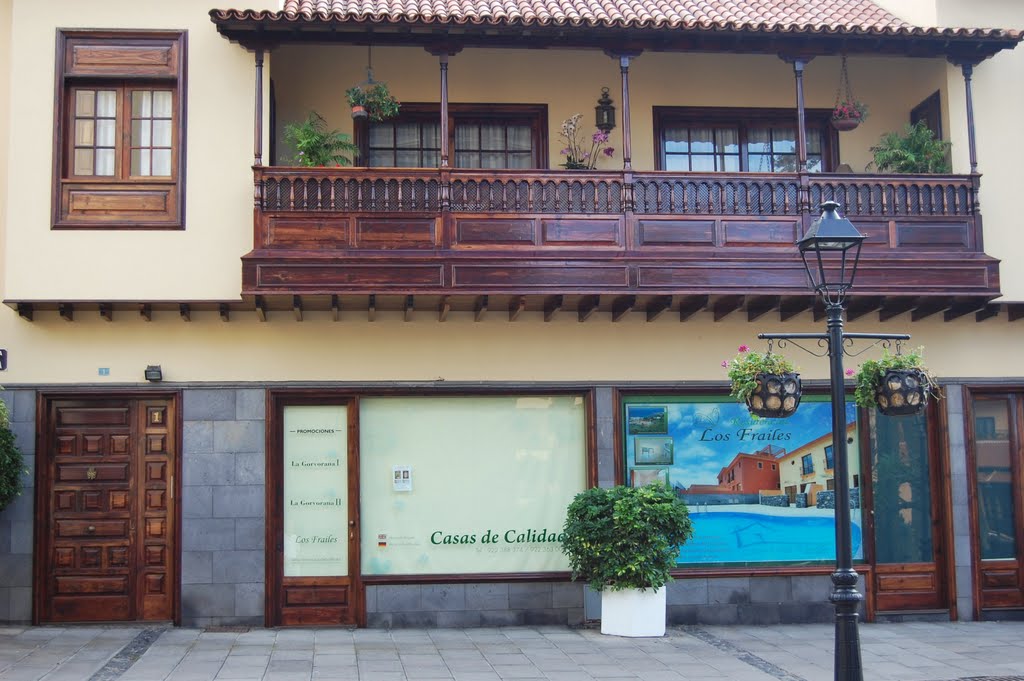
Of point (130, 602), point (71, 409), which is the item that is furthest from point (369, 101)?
point (130, 602)

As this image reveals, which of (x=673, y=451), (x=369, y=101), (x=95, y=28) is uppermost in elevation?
(x=95, y=28)

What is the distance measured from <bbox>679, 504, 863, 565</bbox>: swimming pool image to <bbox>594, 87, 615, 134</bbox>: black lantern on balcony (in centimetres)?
495

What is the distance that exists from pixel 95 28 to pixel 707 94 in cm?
771

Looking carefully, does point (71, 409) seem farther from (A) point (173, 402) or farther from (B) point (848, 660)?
(B) point (848, 660)

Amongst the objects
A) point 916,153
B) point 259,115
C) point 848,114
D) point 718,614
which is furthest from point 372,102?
point 718,614

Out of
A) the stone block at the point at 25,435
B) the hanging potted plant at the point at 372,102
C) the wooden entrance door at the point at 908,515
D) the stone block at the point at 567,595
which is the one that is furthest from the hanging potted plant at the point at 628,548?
the stone block at the point at 25,435

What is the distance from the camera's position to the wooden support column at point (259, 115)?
12.5 meters

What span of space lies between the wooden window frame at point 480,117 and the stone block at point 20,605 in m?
6.51

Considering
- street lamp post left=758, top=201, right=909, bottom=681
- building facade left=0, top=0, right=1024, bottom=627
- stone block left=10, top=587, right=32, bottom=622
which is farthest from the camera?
building facade left=0, top=0, right=1024, bottom=627

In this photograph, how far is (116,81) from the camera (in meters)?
12.9

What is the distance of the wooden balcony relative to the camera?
485 inches

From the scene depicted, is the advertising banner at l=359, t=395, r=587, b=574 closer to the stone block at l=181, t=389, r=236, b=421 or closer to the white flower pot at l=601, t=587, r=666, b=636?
the white flower pot at l=601, t=587, r=666, b=636

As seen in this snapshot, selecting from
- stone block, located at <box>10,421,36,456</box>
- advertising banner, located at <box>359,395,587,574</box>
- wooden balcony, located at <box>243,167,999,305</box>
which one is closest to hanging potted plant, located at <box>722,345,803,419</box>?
wooden balcony, located at <box>243,167,999,305</box>

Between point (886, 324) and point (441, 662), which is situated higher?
point (886, 324)
